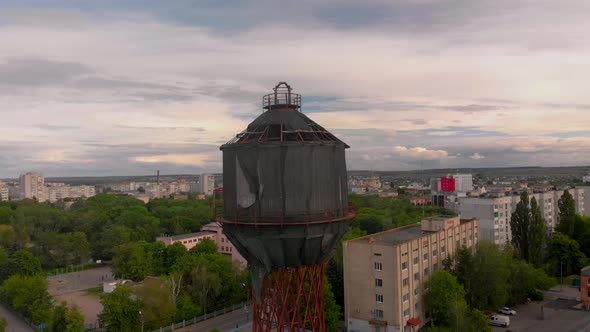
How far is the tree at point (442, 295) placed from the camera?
136 ft

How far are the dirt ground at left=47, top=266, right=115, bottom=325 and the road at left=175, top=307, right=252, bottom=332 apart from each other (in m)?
10.8

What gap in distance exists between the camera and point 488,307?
48094 mm

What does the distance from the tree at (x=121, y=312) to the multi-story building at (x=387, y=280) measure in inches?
763

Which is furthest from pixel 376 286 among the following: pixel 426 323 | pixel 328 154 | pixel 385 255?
pixel 328 154

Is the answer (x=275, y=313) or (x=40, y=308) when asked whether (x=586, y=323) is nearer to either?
(x=275, y=313)

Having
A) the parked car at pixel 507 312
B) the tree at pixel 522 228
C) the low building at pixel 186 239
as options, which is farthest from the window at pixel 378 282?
the low building at pixel 186 239

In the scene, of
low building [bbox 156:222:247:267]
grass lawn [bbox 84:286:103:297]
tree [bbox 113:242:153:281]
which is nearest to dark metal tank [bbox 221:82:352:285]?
tree [bbox 113:242:153:281]

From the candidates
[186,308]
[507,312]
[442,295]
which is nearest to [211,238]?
[186,308]

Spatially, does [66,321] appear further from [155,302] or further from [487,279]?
[487,279]

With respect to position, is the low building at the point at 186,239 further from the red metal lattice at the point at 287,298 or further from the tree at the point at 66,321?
the red metal lattice at the point at 287,298

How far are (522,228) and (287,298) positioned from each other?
50.1 m

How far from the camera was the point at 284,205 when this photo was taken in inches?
792

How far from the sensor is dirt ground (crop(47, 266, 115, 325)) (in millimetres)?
52719

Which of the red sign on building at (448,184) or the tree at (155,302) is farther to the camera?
the red sign on building at (448,184)
